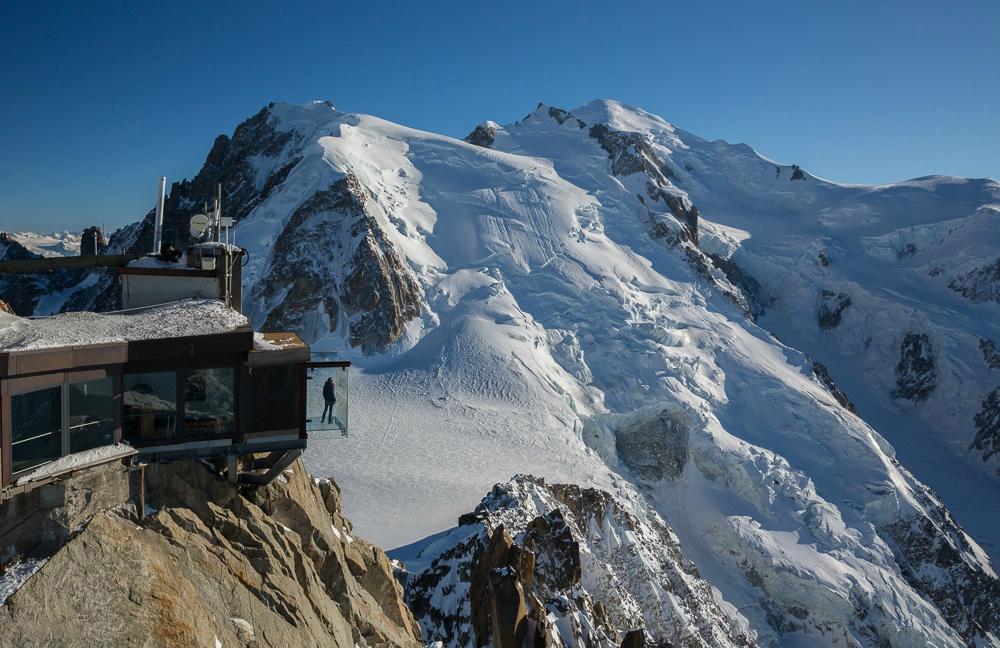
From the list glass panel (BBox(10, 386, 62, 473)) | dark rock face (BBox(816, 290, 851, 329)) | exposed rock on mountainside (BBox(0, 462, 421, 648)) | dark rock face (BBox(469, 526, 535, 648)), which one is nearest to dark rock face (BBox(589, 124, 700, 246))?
dark rock face (BBox(816, 290, 851, 329))

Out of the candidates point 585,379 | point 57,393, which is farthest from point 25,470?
point 585,379

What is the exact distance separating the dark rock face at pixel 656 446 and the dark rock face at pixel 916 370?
3760 centimetres

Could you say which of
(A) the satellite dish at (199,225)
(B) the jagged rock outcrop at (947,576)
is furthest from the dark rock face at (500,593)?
(B) the jagged rock outcrop at (947,576)

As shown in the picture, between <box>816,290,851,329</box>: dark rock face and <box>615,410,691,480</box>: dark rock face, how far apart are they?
39664 millimetres

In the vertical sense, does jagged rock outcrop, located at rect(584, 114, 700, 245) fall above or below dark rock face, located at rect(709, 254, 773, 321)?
above

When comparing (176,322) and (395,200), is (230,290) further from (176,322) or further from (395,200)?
(395,200)

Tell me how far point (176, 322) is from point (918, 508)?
41.5 meters

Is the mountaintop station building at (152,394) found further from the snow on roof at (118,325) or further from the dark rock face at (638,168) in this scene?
the dark rock face at (638,168)

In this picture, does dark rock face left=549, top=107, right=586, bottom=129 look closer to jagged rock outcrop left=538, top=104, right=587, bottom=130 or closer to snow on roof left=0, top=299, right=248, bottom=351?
jagged rock outcrop left=538, top=104, right=587, bottom=130

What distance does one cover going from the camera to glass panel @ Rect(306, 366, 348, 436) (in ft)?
33.9

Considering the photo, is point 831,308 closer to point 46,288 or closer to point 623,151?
point 623,151

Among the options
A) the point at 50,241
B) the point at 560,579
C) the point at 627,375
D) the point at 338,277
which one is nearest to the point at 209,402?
the point at 560,579

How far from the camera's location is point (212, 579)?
737 cm

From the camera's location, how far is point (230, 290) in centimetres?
1152
